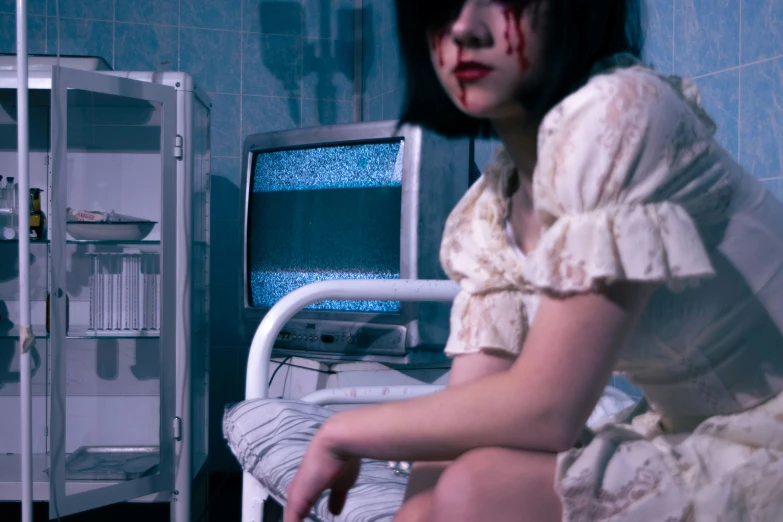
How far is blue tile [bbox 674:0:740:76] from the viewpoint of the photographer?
1.37 meters

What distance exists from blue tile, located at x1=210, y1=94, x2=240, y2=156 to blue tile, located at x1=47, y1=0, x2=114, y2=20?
504 millimetres

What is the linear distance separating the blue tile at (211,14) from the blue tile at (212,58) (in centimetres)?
3

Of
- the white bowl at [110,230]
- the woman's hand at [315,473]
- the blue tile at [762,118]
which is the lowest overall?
the woman's hand at [315,473]

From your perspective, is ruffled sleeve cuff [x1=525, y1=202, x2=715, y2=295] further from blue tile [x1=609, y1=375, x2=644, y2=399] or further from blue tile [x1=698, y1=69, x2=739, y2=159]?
blue tile [x1=609, y1=375, x2=644, y2=399]

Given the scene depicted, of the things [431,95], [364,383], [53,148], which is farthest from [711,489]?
[53,148]

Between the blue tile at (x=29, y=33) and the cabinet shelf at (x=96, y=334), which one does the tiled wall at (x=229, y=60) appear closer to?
the blue tile at (x=29, y=33)

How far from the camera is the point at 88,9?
292 centimetres

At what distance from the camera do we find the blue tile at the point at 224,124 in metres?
3.06

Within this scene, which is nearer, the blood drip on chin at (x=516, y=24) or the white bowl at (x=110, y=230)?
the blood drip on chin at (x=516, y=24)

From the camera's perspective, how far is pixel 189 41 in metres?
3.03

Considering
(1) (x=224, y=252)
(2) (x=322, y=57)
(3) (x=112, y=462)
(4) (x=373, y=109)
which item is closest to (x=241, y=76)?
(2) (x=322, y=57)

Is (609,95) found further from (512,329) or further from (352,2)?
(352,2)

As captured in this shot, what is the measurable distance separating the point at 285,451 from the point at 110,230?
146cm

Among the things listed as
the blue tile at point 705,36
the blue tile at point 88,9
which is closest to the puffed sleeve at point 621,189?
the blue tile at point 705,36
